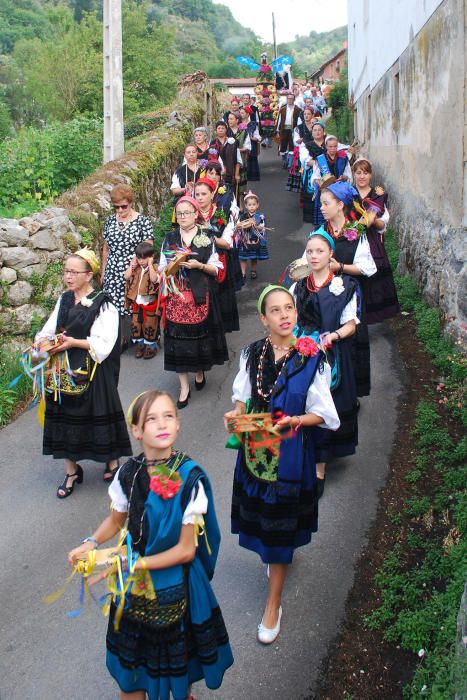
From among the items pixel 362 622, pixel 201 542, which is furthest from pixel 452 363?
pixel 201 542

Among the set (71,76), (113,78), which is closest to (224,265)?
(113,78)

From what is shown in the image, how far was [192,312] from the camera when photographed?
22.5 feet

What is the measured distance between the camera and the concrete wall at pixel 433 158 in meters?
6.99

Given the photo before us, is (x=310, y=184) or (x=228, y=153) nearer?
(x=310, y=184)

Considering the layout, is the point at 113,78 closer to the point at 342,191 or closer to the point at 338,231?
the point at 342,191

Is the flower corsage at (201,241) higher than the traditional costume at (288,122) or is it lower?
lower

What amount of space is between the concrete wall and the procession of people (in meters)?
0.75

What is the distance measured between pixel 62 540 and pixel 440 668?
2.70 metres

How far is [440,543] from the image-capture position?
15.0 ft

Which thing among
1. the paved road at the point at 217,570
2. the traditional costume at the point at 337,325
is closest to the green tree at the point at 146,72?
the paved road at the point at 217,570

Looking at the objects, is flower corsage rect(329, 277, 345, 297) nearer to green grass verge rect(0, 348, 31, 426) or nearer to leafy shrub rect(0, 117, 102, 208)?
green grass verge rect(0, 348, 31, 426)

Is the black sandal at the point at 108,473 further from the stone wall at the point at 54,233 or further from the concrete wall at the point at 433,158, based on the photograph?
the concrete wall at the point at 433,158

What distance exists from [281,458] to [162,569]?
1005 mm

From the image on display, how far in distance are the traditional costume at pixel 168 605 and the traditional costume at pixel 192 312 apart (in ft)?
12.8
